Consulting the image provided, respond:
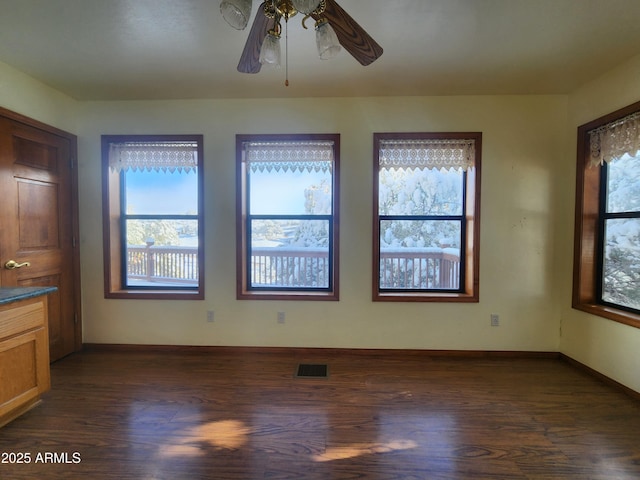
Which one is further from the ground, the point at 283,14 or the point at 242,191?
the point at 283,14

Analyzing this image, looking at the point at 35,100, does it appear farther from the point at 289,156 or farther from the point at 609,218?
the point at 609,218

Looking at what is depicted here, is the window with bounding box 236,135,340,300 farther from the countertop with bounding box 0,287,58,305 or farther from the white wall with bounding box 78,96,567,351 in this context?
the countertop with bounding box 0,287,58,305

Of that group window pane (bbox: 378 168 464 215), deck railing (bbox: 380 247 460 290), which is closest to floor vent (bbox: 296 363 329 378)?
deck railing (bbox: 380 247 460 290)

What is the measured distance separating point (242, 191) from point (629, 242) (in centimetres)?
333

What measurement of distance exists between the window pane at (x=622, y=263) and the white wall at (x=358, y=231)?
38 centimetres

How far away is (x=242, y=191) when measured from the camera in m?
2.82

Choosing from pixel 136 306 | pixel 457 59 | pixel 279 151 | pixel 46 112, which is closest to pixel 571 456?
pixel 457 59

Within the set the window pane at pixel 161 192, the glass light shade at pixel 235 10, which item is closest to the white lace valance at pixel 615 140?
the glass light shade at pixel 235 10

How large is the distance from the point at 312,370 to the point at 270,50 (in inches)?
92.7

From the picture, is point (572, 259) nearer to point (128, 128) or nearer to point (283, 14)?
point (283, 14)

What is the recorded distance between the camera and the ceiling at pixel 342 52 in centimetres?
166

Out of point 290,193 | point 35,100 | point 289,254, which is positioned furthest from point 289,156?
point 35,100

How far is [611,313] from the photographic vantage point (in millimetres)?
2264

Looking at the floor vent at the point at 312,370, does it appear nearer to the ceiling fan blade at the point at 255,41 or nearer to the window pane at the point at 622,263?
the ceiling fan blade at the point at 255,41
